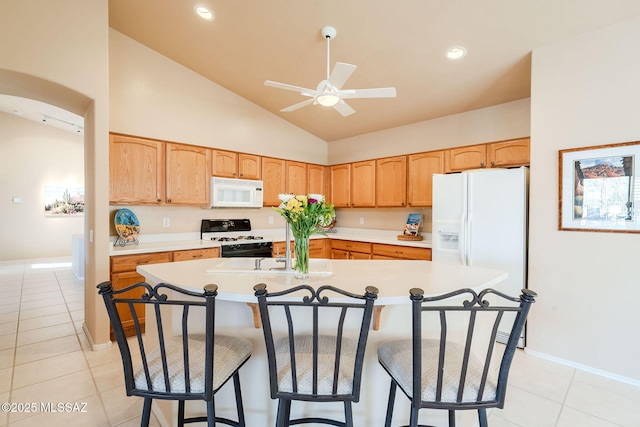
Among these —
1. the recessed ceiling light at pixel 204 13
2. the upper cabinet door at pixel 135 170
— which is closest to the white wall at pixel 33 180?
the upper cabinet door at pixel 135 170

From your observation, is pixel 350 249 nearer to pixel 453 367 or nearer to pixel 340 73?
pixel 340 73

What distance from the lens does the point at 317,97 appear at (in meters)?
2.38

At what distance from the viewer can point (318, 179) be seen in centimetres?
532

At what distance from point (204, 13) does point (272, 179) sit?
229cm

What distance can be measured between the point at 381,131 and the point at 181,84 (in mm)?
3018

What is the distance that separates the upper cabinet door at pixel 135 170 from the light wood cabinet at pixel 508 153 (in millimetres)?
3956

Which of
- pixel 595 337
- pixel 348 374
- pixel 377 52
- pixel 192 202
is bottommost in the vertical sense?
pixel 595 337

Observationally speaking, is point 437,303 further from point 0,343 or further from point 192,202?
point 0,343

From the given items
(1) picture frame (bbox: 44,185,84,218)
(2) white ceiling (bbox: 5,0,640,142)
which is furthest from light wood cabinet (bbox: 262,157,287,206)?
(1) picture frame (bbox: 44,185,84,218)

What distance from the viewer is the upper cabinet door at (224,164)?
410cm

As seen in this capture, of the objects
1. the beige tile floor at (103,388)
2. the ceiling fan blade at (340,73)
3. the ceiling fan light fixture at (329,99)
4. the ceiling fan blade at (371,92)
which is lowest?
the beige tile floor at (103,388)

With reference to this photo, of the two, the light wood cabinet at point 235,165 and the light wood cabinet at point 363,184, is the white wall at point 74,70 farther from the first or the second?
the light wood cabinet at point 363,184

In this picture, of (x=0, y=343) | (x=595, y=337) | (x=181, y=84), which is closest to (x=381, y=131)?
(x=181, y=84)

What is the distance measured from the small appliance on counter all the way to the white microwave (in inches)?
13.2
